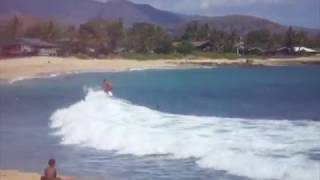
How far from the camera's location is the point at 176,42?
285 cm

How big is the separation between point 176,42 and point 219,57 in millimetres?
199

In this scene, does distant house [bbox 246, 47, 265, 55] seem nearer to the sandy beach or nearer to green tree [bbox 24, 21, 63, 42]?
the sandy beach

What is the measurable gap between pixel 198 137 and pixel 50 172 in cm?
61

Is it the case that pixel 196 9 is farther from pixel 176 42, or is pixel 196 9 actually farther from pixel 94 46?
pixel 94 46

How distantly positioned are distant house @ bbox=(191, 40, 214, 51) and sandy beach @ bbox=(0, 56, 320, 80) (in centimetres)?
5

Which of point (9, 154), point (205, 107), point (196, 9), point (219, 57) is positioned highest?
point (196, 9)

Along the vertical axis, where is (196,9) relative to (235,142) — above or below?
above

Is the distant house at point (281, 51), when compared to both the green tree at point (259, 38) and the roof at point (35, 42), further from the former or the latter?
the roof at point (35, 42)

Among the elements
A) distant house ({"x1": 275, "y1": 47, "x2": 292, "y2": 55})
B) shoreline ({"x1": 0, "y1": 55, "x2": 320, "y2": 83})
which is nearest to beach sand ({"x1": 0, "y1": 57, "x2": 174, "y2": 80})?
shoreline ({"x1": 0, "y1": 55, "x2": 320, "y2": 83})

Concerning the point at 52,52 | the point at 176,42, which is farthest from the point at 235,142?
the point at 52,52

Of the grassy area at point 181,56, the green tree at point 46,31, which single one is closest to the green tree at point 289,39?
the grassy area at point 181,56

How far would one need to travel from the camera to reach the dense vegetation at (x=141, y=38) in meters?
2.75

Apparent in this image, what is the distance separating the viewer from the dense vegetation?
275cm

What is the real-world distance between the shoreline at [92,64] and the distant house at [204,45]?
5cm
